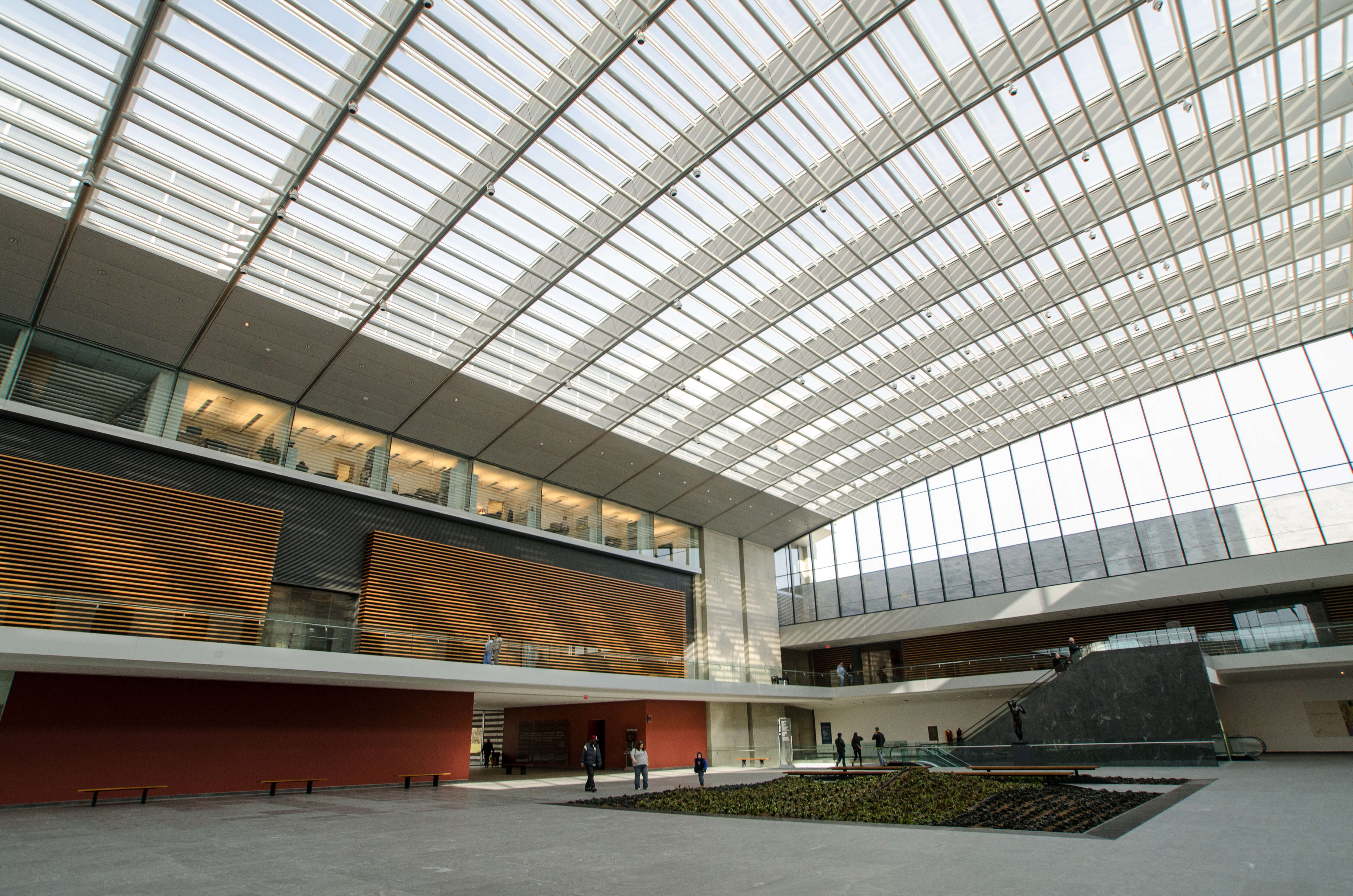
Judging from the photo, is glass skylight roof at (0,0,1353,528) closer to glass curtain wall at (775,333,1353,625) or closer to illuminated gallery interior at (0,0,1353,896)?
illuminated gallery interior at (0,0,1353,896)

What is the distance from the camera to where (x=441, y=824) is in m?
12.6

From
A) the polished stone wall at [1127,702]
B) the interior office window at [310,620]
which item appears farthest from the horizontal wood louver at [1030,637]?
the interior office window at [310,620]

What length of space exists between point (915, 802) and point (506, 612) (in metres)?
16.8

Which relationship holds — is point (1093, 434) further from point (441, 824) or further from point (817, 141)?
point (441, 824)

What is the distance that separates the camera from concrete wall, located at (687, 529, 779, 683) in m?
36.4

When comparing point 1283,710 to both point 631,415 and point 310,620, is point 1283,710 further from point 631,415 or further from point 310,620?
point 310,620

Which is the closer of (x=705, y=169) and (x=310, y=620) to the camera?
(x=705, y=169)

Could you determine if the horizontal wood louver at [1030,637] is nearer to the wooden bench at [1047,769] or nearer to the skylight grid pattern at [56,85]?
the wooden bench at [1047,769]

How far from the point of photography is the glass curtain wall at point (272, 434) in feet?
62.8

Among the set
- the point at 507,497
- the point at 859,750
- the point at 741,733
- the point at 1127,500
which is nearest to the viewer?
the point at 859,750

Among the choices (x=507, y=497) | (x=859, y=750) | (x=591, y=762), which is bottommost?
(x=859, y=750)

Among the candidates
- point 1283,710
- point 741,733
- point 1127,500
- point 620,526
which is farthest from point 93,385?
point 1283,710

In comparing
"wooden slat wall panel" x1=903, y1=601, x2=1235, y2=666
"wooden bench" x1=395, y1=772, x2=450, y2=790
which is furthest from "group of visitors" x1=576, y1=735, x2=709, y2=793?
"wooden slat wall panel" x1=903, y1=601, x2=1235, y2=666

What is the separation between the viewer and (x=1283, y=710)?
1176 inches
